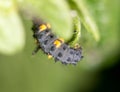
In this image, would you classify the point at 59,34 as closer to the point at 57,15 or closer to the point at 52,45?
the point at 57,15

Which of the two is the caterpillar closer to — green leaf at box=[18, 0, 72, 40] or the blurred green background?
the blurred green background

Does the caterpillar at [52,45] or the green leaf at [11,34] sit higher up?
the caterpillar at [52,45]

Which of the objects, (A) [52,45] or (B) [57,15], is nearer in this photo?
(B) [57,15]

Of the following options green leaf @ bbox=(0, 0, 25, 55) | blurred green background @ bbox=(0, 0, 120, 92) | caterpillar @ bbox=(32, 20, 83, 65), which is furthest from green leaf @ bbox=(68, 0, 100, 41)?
caterpillar @ bbox=(32, 20, 83, 65)

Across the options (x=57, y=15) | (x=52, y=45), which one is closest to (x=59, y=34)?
(x=57, y=15)

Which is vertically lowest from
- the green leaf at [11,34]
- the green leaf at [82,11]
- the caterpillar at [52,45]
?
the green leaf at [11,34]

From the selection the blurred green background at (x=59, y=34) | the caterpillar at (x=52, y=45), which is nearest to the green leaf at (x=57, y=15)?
the blurred green background at (x=59, y=34)

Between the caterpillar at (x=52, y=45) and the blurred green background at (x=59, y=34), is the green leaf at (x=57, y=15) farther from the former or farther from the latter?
the caterpillar at (x=52, y=45)
